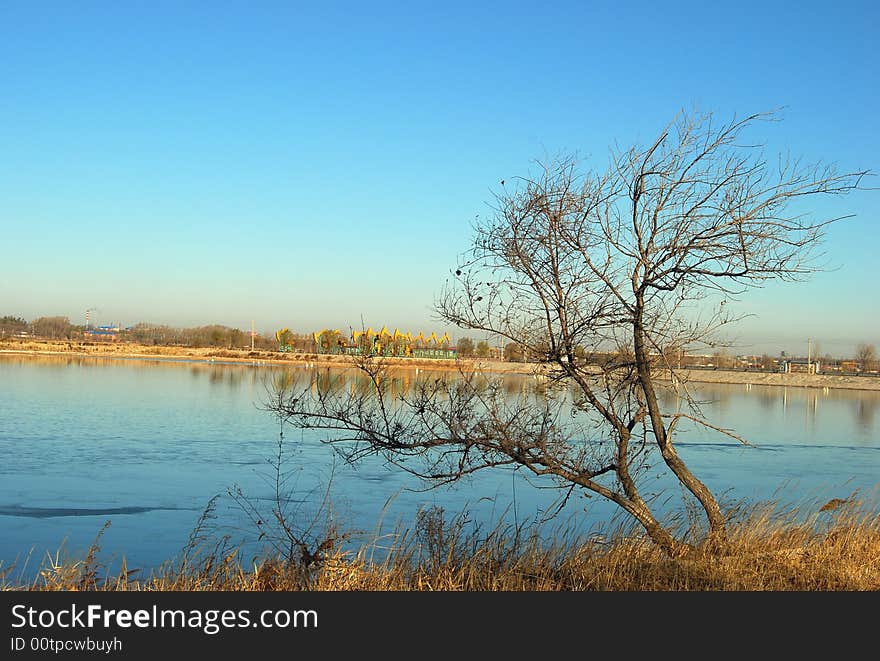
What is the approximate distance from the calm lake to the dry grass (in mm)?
923

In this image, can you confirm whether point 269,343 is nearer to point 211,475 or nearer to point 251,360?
point 251,360

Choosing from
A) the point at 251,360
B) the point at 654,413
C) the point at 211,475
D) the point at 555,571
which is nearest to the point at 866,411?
the point at 211,475

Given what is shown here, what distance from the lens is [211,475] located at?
15.7 m

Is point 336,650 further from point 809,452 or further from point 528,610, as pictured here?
point 809,452

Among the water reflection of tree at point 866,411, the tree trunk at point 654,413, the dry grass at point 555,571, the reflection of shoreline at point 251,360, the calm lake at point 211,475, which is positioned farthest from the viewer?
the reflection of shoreline at point 251,360

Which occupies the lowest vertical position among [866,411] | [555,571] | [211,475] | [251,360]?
[866,411]

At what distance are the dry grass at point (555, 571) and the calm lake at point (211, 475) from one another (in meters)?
0.92

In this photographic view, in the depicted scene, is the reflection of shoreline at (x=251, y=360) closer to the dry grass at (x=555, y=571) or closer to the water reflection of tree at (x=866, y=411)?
the water reflection of tree at (x=866, y=411)

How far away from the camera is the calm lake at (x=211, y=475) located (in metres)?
11.5

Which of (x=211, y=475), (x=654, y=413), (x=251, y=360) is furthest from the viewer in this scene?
(x=251, y=360)

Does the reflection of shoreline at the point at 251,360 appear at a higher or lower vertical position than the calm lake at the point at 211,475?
higher

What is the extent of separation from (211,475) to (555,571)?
31.6 ft

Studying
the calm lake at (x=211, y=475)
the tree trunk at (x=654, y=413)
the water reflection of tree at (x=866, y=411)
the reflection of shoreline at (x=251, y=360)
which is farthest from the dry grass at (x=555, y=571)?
the reflection of shoreline at (x=251, y=360)

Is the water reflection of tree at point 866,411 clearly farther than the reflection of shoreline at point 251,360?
No
